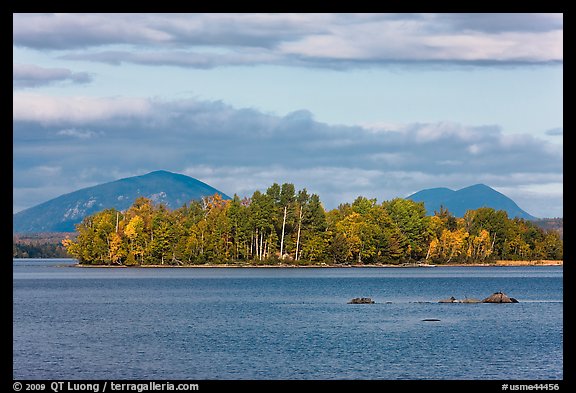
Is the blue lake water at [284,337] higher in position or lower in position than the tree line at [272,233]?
lower

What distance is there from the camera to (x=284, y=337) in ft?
164

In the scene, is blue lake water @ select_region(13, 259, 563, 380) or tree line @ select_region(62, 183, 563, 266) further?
tree line @ select_region(62, 183, 563, 266)

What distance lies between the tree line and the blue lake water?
6711cm

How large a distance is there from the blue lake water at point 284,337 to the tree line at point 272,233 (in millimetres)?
67111

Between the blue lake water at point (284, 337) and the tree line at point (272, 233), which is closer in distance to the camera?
the blue lake water at point (284, 337)

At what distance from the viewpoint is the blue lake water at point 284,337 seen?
37312 mm

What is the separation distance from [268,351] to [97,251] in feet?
443

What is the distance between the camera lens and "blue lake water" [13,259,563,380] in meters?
37.3

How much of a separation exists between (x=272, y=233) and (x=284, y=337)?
109 metres
